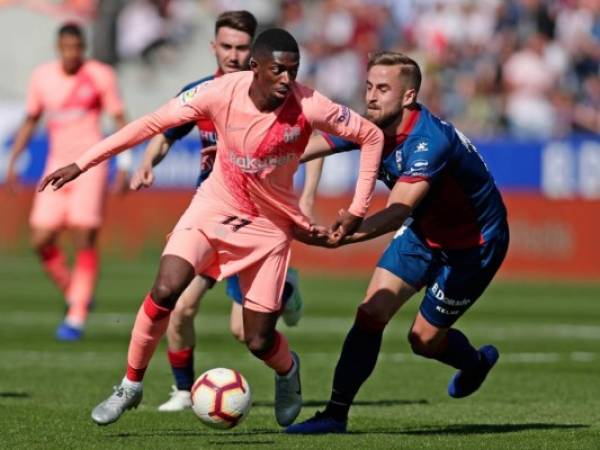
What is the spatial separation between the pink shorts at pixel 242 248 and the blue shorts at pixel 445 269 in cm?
86

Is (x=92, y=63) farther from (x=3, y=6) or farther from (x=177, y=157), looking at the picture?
(x=3, y=6)

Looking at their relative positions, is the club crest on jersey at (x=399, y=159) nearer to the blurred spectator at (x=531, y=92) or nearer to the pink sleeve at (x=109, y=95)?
the pink sleeve at (x=109, y=95)

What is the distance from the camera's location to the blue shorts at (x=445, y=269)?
9359 mm

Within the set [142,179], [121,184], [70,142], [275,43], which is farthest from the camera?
[70,142]

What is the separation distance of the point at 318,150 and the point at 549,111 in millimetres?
17098

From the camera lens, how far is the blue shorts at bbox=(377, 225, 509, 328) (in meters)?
9.36

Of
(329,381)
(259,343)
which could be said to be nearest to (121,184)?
(329,381)

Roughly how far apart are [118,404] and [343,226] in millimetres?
1578

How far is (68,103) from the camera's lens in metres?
15.3

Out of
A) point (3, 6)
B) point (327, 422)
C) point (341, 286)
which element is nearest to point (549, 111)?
point (341, 286)

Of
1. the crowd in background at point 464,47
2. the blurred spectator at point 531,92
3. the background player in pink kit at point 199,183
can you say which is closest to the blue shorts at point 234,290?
the background player in pink kit at point 199,183

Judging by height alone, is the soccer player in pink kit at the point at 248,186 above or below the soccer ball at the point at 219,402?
above

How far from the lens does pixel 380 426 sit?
941 cm

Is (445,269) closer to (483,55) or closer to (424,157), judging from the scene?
(424,157)
